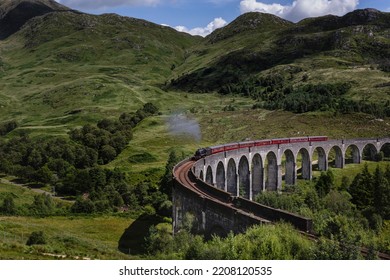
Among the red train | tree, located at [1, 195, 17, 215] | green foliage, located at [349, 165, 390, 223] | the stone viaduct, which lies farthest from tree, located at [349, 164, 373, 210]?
tree, located at [1, 195, 17, 215]

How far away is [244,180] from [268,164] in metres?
9.37

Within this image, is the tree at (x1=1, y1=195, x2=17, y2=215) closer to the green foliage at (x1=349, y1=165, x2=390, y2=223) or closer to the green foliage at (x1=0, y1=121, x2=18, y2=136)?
the green foliage at (x1=349, y1=165, x2=390, y2=223)

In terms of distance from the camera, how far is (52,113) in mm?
198750

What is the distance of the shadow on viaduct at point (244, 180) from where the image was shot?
38.9 meters

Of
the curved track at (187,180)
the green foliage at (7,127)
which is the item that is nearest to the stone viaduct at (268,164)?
the curved track at (187,180)

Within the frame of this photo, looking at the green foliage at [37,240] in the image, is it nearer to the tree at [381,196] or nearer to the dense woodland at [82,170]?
the dense woodland at [82,170]

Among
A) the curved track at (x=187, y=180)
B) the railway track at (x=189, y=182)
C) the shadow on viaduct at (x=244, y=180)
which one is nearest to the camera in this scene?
the shadow on viaduct at (x=244, y=180)

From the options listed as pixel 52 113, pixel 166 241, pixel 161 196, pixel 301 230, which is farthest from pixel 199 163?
pixel 52 113

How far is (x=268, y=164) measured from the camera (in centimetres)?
8638

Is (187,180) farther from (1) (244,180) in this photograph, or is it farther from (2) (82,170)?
(2) (82,170)

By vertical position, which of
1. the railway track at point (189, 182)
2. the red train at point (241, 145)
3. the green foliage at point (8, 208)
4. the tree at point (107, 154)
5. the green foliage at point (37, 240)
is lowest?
the green foliage at point (8, 208)

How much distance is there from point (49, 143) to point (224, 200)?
88.2 m

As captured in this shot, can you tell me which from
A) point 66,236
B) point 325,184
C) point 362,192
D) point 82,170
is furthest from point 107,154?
point 362,192

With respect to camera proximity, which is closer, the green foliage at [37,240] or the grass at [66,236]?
the grass at [66,236]
